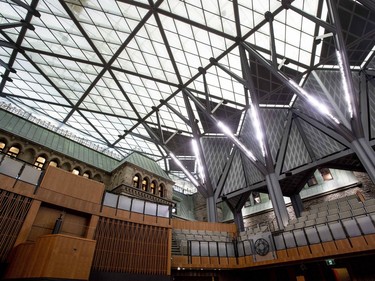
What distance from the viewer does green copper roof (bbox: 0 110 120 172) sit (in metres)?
23.2

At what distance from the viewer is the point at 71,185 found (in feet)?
48.4

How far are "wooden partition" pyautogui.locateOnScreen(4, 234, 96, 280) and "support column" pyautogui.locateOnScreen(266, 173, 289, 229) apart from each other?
15.9 m

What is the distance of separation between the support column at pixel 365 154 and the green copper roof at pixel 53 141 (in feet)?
85.4

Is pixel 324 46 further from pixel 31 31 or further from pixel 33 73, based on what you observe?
pixel 33 73

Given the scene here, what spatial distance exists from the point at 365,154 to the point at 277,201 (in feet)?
25.6

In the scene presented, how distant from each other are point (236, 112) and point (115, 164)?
57.0ft

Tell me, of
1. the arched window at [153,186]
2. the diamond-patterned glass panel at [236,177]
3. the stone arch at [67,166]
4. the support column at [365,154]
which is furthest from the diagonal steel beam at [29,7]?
the support column at [365,154]

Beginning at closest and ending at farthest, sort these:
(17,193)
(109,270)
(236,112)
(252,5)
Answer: (17,193)
(109,270)
(252,5)
(236,112)

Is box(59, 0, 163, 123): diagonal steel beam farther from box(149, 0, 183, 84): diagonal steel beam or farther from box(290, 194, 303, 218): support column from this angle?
box(290, 194, 303, 218): support column

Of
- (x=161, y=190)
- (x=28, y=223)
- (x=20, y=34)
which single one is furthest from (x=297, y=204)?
(x=20, y=34)

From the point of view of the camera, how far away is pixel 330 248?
539 inches

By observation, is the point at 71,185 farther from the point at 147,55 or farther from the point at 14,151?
the point at 147,55

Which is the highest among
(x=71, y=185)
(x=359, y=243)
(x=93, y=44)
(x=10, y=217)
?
(x=93, y=44)

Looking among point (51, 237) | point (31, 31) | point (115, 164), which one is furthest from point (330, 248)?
point (31, 31)
